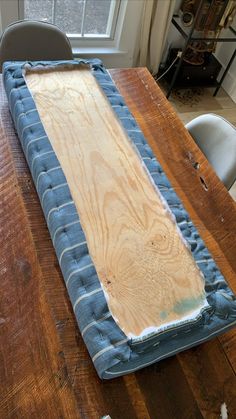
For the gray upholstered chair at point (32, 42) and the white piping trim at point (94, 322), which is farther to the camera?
the gray upholstered chair at point (32, 42)

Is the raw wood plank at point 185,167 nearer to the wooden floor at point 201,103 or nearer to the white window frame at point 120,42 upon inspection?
the white window frame at point 120,42

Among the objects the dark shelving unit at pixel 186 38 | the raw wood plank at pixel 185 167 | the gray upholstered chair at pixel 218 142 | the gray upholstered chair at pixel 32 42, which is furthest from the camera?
the dark shelving unit at pixel 186 38

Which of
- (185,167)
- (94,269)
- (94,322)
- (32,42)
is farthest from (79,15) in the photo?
(94,322)

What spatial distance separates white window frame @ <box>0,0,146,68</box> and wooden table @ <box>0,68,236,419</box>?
153 cm

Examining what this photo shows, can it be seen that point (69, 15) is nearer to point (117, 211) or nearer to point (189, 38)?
point (189, 38)

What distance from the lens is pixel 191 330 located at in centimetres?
79

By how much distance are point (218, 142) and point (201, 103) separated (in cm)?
136

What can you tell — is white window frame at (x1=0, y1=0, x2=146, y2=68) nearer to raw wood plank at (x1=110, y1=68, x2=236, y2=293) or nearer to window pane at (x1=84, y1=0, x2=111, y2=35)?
window pane at (x1=84, y1=0, x2=111, y2=35)

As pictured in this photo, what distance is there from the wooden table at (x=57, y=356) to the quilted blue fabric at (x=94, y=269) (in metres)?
0.04

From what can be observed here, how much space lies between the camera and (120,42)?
2.33m

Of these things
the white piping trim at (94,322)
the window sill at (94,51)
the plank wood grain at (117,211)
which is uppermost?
the plank wood grain at (117,211)

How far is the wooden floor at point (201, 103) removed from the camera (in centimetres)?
250

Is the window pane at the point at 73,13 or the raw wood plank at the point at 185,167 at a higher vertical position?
the raw wood plank at the point at 185,167

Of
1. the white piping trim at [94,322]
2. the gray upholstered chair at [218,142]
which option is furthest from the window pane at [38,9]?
the white piping trim at [94,322]
